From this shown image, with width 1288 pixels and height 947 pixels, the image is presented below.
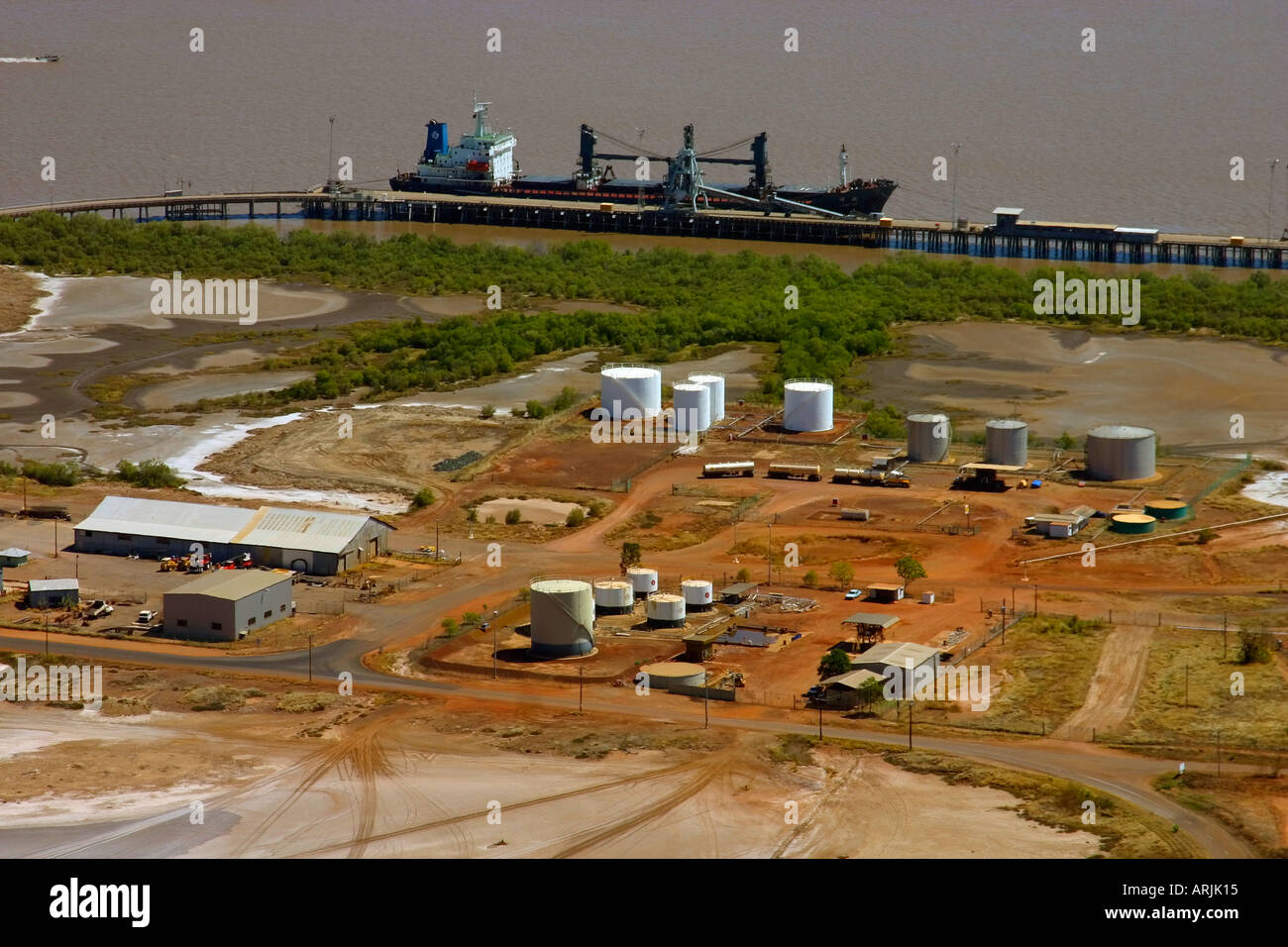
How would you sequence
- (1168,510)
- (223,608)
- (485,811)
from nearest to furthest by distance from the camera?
(485,811) → (223,608) → (1168,510)

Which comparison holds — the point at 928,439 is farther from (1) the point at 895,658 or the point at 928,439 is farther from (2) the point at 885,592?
(1) the point at 895,658

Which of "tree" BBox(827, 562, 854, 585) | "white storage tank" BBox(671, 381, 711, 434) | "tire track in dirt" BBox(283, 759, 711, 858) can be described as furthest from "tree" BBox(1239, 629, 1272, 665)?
"white storage tank" BBox(671, 381, 711, 434)

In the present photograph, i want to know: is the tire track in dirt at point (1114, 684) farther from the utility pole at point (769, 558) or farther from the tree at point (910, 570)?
the utility pole at point (769, 558)

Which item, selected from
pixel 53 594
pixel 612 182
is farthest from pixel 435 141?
pixel 53 594

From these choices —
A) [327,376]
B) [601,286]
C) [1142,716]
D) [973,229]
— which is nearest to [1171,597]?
[1142,716]

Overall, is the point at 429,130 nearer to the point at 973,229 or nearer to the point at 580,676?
the point at 973,229

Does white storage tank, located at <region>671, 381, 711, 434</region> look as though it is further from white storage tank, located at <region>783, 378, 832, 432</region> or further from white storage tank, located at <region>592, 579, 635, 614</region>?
white storage tank, located at <region>592, 579, 635, 614</region>

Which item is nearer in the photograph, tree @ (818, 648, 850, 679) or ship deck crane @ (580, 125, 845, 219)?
tree @ (818, 648, 850, 679)
